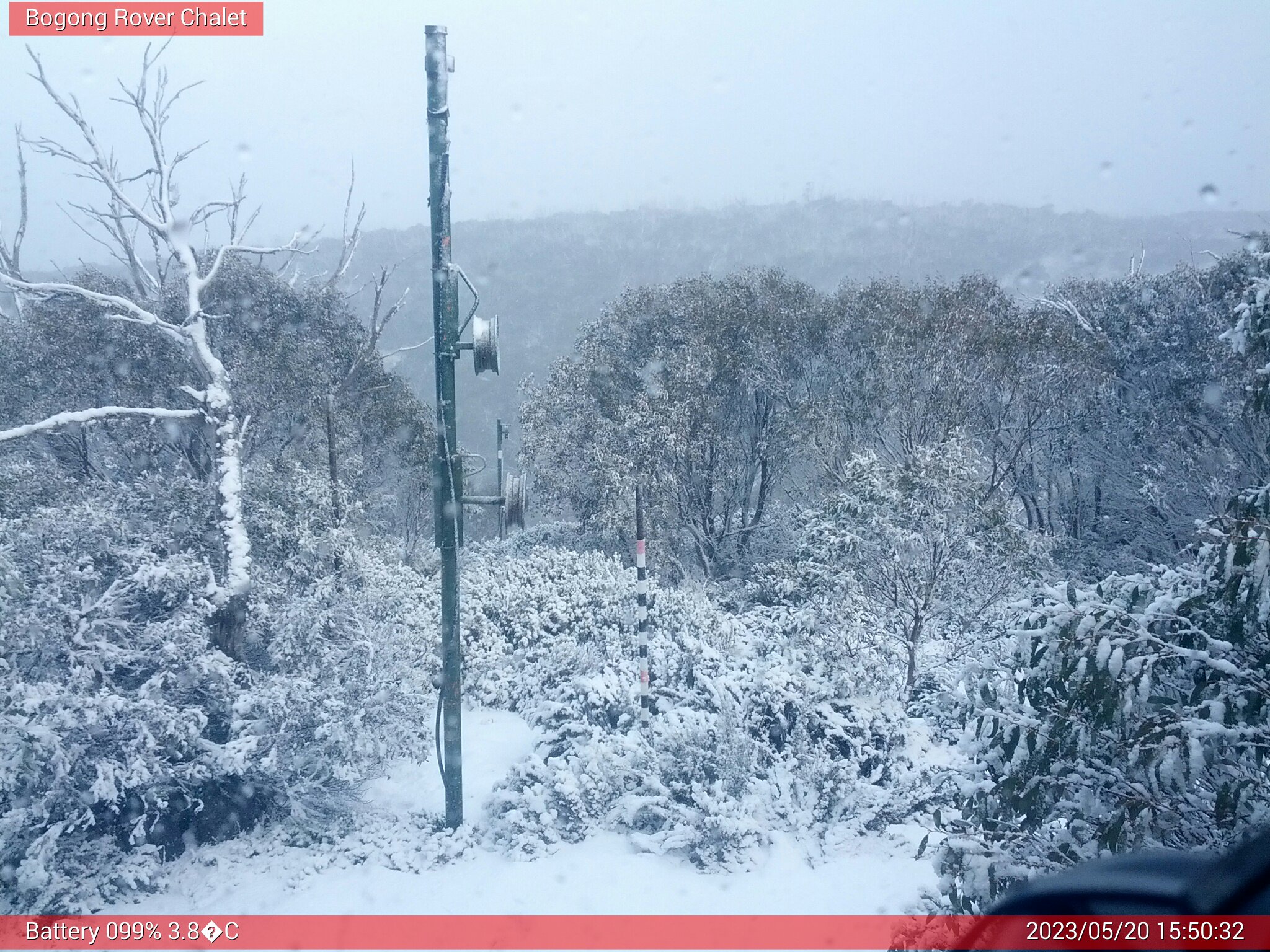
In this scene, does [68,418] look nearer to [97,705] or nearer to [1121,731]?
[97,705]

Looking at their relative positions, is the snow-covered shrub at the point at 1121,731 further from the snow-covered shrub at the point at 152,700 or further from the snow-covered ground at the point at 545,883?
the snow-covered shrub at the point at 152,700

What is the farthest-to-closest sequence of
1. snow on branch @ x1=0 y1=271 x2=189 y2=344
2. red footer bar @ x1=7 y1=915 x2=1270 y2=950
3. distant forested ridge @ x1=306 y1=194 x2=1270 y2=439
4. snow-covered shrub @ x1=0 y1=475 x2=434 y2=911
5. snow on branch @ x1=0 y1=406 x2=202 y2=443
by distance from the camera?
1. distant forested ridge @ x1=306 y1=194 x2=1270 y2=439
2. snow on branch @ x1=0 y1=271 x2=189 y2=344
3. snow on branch @ x1=0 y1=406 x2=202 y2=443
4. snow-covered shrub @ x1=0 y1=475 x2=434 y2=911
5. red footer bar @ x1=7 y1=915 x2=1270 y2=950

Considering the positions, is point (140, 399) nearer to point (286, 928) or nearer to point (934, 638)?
point (286, 928)

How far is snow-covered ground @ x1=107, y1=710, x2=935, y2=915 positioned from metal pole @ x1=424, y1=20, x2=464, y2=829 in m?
0.83

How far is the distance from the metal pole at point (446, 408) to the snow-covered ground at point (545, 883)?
83 centimetres

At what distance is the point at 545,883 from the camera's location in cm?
571

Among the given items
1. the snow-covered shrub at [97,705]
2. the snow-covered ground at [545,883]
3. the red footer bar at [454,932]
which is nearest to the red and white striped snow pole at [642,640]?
the snow-covered ground at [545,883]

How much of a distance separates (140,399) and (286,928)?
873 centimetres

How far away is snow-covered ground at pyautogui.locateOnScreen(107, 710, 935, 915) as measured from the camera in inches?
211

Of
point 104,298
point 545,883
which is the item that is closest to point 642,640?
point 545,883

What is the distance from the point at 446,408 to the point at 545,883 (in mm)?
3482

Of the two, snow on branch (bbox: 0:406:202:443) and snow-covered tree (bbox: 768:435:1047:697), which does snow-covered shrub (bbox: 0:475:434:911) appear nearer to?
snow on branch (bbox: 0:406:202:443)

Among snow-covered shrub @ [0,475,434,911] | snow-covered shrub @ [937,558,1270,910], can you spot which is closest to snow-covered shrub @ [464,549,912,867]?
snow-covered shrub @ [0,475,434,911]

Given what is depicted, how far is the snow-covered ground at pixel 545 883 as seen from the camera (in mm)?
5355
